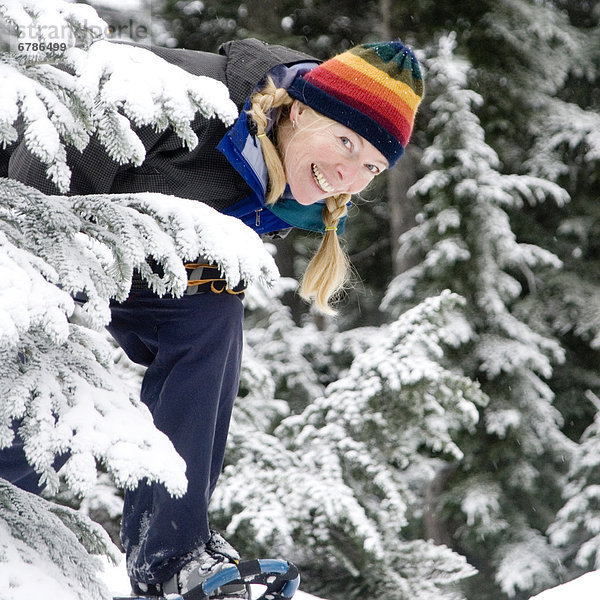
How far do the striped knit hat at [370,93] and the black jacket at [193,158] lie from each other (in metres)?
0.17

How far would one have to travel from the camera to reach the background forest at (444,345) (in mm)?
5059

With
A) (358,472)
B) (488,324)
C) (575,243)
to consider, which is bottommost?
(488,324)

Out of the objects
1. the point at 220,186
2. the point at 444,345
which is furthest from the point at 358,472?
the point at 220,186

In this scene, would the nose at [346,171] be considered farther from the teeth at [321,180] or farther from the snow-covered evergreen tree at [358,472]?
the snow-covered evergreen tree at [358,472]

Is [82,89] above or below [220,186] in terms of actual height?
above

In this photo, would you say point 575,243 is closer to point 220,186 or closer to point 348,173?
point 348,173

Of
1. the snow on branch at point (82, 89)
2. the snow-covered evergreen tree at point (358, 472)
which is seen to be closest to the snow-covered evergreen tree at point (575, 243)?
the snow-covered evergreen tree at point (358, 472)

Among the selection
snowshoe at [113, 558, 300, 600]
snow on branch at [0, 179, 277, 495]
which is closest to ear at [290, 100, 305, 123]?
snow on branch at [0, 179, 277, 495]

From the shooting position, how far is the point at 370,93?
8.05 feet

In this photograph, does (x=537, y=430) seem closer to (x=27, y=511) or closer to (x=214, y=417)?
(x=214, y=417)

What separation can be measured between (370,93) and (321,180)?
30 centimetres

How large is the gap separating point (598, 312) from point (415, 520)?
2.66 m

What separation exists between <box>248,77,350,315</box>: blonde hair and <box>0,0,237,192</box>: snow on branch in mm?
1212

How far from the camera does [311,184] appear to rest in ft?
8.41
